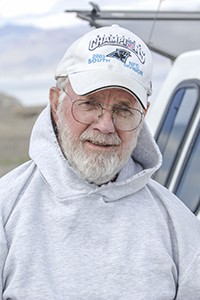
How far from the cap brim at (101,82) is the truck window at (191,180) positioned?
5.91 ft

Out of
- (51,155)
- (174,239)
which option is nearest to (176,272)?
(174,239)

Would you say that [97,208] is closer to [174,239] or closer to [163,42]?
[174,239]

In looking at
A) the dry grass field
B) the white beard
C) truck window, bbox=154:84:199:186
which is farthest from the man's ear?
the dry grass field

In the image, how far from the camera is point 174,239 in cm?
445

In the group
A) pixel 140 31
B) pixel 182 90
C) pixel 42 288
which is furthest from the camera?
pixel 140 31

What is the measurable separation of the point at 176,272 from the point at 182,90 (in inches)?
104

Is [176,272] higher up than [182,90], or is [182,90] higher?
[182,90]

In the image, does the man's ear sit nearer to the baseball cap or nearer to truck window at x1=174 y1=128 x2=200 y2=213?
the baseball cap

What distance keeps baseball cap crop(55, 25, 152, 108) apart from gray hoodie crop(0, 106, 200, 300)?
0.81 feet

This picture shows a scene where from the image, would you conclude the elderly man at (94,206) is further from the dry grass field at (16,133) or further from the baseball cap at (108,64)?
the dry grass field at (16,133)

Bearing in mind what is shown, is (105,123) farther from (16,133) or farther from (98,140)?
(16,133)

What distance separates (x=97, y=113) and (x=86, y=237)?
0.47 metres

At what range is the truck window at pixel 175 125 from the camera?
21.8 ft

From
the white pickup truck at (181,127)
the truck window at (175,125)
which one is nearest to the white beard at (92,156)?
the white pickup truck at (181,127)
